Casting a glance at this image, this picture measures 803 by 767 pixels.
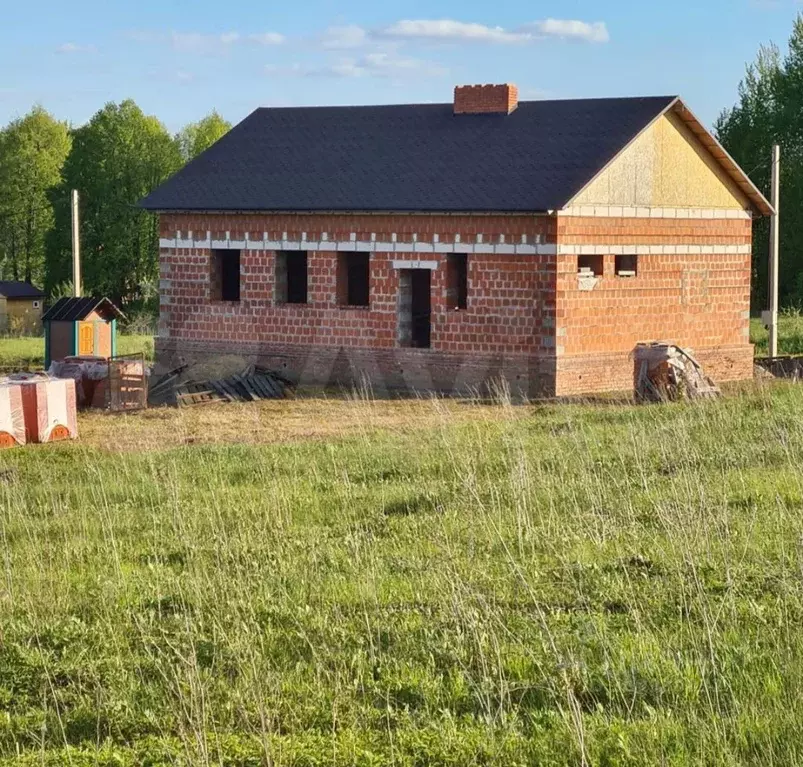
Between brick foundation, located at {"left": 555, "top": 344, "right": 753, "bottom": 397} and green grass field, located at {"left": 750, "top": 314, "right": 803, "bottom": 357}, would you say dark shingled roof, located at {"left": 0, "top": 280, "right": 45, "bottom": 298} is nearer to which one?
green grass field, located at {"left": 750, "top": 314, "right": 803, "bottom": 357}

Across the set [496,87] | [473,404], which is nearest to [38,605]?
[473,404]

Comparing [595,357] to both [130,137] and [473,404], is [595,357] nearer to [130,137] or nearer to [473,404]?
[473,404]

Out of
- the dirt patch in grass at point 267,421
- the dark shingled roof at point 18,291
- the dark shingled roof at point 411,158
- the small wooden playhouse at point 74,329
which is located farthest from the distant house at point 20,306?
the dirt patch in grass at point 267,421

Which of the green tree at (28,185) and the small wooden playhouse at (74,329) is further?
the green tree at (28,185)

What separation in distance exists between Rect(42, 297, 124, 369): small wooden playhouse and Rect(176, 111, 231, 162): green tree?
59.3m

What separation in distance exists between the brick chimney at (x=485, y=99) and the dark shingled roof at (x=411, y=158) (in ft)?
0.81

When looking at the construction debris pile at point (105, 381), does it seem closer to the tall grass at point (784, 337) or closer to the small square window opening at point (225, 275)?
the small square window opening at point (225, 275)

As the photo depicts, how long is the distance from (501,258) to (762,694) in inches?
761

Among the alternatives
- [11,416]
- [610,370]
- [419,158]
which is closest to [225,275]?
[419,158]

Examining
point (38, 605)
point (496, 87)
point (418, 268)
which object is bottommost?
point (38, 605)

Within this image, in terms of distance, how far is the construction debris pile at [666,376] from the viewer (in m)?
25.3

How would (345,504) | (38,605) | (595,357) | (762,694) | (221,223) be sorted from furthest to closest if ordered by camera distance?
(221,223)
(595,357)
(345,504)
(38,605)
(762,694)

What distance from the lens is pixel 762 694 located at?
327 inches

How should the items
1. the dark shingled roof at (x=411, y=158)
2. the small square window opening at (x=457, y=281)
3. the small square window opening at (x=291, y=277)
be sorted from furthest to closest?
the small square window opening at (x=291, y=277) < the small square window opening at (x=457, y=281) < the dark shingled roof at (x=411, y=158)
